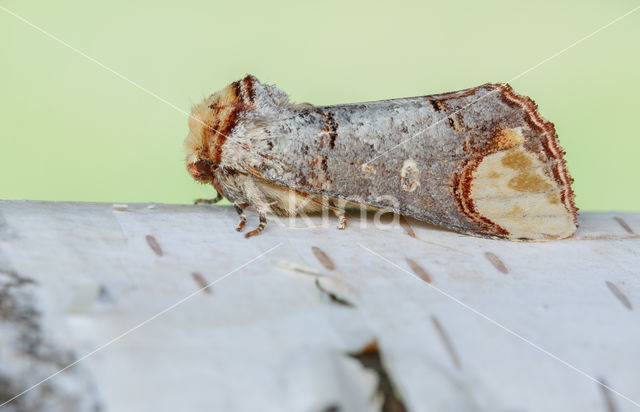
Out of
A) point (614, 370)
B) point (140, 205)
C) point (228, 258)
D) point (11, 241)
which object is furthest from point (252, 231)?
point (614, 370)

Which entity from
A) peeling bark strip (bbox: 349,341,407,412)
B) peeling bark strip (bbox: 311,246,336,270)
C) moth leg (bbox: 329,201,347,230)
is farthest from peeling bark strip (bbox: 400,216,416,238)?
peeling bark strip (bbox: 349,341,407,412)

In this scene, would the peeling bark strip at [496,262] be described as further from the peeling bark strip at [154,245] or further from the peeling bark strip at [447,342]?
the peeling bark strip at [154,245]

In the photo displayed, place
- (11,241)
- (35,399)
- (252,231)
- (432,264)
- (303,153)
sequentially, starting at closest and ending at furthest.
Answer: (35,399) → (11,241) → (432,264) → (252,231) → (303,153)

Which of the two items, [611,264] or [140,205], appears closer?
[611,264]

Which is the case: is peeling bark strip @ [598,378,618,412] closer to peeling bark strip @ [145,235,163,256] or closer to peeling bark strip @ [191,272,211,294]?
→ peeling bark strip @ [191,272,211,294]

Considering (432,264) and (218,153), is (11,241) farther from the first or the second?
(432,264)
